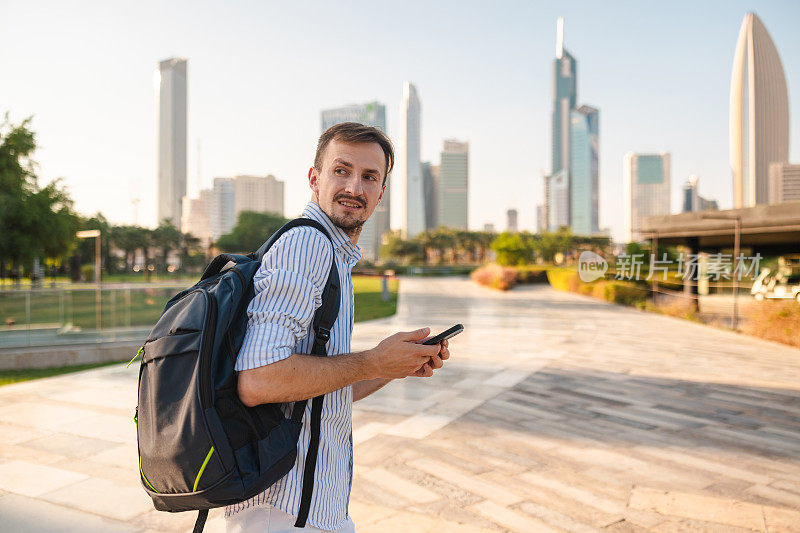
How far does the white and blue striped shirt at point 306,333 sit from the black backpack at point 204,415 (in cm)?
5

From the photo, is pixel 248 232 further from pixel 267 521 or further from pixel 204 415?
pixel 204 415

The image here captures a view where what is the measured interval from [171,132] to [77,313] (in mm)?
141685

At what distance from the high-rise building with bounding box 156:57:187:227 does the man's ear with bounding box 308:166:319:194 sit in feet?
467

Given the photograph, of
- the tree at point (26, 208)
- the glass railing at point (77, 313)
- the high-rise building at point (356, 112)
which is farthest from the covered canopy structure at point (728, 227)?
the high-rise building at point (356, 112)

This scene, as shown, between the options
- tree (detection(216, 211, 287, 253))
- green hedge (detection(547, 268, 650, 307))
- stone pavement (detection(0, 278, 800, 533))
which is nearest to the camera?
stone pavement (detection(0, 278, 800, 533))

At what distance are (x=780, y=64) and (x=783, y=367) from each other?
94254 mm

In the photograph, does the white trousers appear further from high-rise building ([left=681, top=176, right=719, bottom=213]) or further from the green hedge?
high-rise building ([left=681, top=176, right=719, bottom=213])

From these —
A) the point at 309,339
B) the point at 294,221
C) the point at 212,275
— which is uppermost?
the point at 294,221

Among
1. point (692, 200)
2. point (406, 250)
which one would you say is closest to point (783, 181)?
point (692, 200)

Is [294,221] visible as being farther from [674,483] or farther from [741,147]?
[741,147]

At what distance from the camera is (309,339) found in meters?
1.35

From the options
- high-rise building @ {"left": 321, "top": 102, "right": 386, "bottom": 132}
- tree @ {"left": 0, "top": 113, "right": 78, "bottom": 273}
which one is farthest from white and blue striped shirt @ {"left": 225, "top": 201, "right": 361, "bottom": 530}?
high-rise building @ {"left": 321, "top": 102, "right": 386, "bottom": 132}

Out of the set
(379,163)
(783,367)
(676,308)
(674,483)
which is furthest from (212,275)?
(676,308)

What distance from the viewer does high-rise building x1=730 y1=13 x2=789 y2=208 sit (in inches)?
3125
